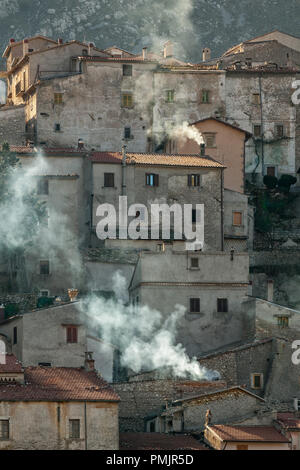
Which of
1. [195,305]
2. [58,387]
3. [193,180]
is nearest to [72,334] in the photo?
[58,387]

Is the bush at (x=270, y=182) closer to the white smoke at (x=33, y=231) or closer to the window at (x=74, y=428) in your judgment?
the white smoke at (x=33, y=231)

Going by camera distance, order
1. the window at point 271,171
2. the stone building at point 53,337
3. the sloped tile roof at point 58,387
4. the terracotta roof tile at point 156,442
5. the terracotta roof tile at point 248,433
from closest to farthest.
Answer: the sloped tile roof at point 58,387
the terracotta roof tile at point 156,442
the terracotta roof tile at point 248,433
the stone building at point 53,337
the window at point 271,171

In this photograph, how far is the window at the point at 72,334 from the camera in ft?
242

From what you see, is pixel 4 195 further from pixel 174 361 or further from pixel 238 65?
pixel 238 65

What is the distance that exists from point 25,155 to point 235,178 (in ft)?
49.5

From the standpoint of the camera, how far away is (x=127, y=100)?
101 meters

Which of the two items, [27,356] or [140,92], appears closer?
[27,356]

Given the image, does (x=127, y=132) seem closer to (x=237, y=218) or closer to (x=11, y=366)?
(x=237, y=218)

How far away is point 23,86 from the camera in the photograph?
104875 millimetres

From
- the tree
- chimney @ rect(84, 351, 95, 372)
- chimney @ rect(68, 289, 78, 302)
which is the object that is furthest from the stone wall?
the tree

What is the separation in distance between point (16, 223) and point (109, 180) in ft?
24.1

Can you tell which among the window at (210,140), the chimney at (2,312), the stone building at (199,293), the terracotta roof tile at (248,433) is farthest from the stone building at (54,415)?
the window at (210,140)

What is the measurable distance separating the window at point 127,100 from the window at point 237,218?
12.6 m
